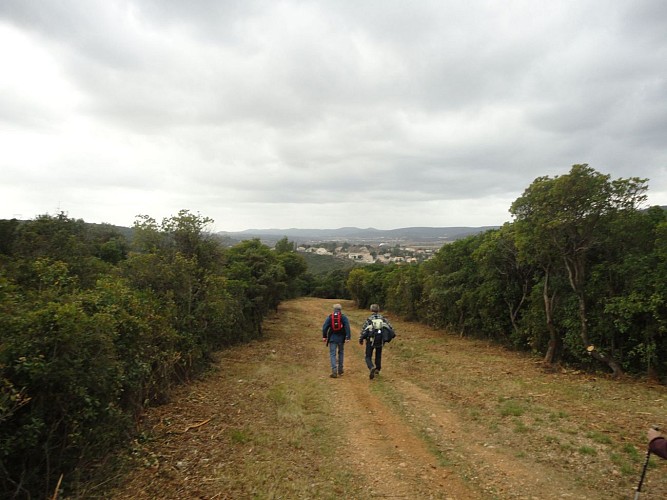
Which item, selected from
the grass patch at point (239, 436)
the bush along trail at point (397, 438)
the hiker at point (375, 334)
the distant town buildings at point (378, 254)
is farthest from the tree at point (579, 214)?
the distant town buildings at point (378, 254)

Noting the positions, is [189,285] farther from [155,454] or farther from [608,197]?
[608,197]

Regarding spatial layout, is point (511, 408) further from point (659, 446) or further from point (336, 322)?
point (336, 322)

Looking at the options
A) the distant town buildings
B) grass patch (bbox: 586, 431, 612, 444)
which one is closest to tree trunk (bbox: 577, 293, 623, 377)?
grass patch (bbox: 586, 431, 612, 444)

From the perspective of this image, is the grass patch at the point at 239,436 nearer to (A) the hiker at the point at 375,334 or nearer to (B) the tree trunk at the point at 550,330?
(A) the hiker at the point at 375,334

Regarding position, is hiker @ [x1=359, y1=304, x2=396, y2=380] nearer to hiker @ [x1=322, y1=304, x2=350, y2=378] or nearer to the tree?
hiker @ [x1=322, y1=304, x2=350, y2=378]

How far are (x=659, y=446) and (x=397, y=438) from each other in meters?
3.69

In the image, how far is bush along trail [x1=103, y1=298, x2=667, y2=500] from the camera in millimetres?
4953

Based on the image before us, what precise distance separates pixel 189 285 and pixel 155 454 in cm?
588

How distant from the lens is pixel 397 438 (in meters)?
6.51

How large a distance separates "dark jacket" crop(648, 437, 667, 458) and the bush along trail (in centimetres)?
115

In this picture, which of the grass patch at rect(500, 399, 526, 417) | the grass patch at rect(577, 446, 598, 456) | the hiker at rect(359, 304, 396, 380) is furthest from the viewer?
the hiker at rect(359, 304, 396, 380)

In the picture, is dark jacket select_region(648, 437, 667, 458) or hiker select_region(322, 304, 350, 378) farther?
hiker select_region(322, 304, 350, 378)

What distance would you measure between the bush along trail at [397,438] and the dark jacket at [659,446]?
3.77 feet

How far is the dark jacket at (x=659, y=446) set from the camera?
4020 millimetres
